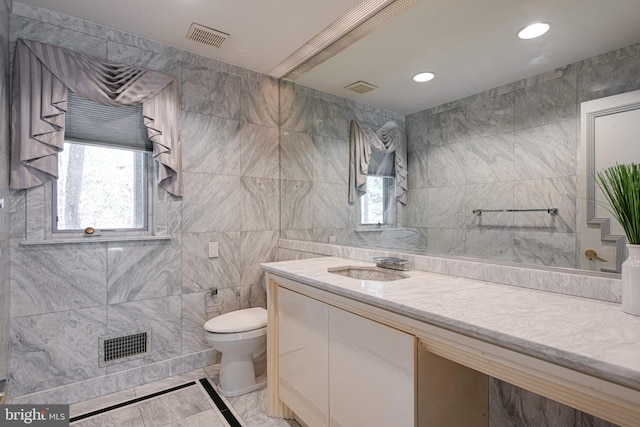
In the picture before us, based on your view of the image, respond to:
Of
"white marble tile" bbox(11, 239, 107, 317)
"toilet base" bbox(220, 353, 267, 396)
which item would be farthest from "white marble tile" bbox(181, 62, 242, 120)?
"toilet base" bbox(220, 353, 267, 396)

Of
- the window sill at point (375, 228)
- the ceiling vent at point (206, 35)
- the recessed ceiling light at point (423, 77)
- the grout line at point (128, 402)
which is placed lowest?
the grout line at point (128, 402)

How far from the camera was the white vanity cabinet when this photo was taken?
3.63 ft

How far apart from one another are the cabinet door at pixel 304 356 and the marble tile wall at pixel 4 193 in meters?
1.48

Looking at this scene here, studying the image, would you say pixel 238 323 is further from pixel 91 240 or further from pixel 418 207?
pixel 418 207

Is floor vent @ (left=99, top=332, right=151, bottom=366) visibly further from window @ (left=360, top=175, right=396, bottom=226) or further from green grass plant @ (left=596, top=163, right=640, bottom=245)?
green grass plant @ (left=596, top=163, right=640, bottom=245)

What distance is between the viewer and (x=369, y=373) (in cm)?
122

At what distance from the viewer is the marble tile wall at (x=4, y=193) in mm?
1670

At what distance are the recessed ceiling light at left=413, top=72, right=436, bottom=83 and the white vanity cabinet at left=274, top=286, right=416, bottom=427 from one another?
1483 mm

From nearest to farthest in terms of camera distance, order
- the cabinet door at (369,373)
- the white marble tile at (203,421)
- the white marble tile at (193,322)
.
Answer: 1. the cabinet door at (369,373)
2. the white marble tile at (203,421)
3. the white marble tile at (193,322)

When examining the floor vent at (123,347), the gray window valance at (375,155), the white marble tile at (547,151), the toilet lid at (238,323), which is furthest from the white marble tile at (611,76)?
the floor vent at (123,347)

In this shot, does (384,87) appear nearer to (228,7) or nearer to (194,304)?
(228,7)

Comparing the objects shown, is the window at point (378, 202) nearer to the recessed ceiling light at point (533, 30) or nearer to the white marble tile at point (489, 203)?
the white marble tile at point (489, 203)

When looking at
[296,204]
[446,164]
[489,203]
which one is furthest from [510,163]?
[296,204]

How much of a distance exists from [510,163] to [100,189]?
2.58m
